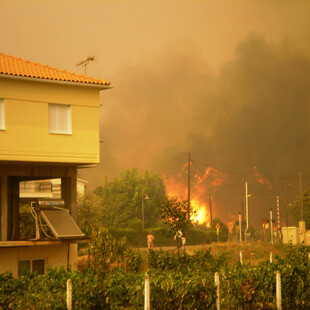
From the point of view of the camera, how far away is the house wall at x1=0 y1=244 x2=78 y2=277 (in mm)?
30047

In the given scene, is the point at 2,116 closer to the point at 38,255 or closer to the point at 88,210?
the point at 38,255

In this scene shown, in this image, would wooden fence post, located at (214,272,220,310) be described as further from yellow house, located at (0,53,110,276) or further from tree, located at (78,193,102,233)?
tree, located at (78,193,102,233)

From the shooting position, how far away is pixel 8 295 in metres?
15.8

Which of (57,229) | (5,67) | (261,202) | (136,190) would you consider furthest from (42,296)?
(261,202)

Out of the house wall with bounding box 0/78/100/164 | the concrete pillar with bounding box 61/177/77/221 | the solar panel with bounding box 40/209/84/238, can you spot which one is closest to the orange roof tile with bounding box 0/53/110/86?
the house wall with bounding box 0/78/100/164

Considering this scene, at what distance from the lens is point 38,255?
31172mm

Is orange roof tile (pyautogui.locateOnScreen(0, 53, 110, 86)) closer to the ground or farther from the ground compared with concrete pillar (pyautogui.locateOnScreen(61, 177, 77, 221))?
farther from the ground

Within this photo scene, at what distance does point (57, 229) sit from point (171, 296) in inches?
613

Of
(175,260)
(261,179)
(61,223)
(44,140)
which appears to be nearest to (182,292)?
(175,260)

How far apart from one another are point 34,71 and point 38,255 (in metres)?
9.52

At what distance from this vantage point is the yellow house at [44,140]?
29.7 metres

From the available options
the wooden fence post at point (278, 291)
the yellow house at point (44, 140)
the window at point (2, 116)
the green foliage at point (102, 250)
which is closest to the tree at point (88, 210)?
the yellow house at point (44, 140)

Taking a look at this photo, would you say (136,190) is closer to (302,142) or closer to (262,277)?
(302,142)

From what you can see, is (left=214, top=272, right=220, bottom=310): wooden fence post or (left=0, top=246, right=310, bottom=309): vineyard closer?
(left=0, top=246, right=310, bottom=309): vineyard
